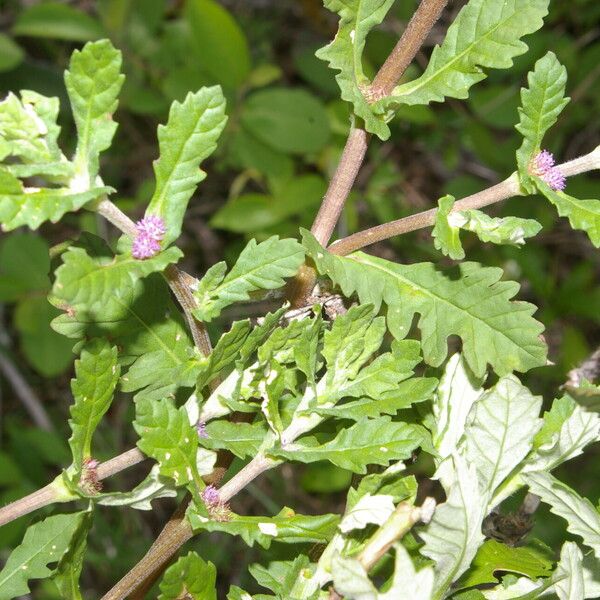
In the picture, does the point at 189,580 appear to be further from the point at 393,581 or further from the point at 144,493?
the point at 393,581

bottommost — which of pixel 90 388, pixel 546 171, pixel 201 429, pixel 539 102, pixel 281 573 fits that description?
pixel 281 573

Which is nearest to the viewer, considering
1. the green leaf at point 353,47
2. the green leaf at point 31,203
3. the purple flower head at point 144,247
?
A: the green leaf at point 31,203

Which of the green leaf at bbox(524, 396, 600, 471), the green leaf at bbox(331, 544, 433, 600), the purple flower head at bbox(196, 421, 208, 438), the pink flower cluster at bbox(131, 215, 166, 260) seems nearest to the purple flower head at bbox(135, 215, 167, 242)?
the pink flower cluster at bbox(131, 215, 166, 260)

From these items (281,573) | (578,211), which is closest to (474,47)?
(578,211)

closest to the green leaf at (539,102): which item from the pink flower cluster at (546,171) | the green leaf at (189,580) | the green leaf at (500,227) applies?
the pink flower cluster at (546,171)

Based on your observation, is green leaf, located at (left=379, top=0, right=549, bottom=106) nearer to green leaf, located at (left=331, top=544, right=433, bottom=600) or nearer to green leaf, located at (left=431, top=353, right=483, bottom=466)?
green leaf, located at (left=431, top=353, right=483, bottom=466)

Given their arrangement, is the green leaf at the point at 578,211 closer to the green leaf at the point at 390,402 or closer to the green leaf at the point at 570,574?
the green leaf at the point at 390,402

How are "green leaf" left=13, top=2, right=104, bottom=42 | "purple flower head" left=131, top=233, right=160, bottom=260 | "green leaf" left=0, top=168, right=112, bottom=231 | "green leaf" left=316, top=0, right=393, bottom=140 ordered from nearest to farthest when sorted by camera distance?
"green leaf" left=0, top=168, right=112, bottom=231 < "purple flower head" left=131, top=233, right=160, bottom=260 < "green leaf" left=316, top=0, right=393, bottom=140 < "green leaf" left=13, top=2, right=104, bottom=42
